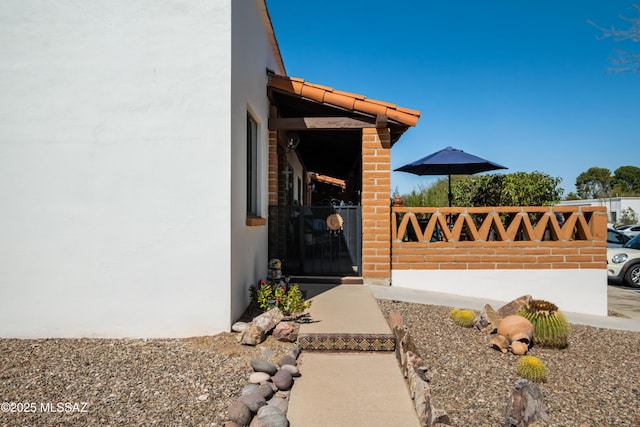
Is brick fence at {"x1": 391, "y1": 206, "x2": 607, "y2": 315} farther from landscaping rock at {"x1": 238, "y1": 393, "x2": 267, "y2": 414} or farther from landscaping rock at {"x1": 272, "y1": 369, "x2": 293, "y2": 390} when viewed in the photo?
landscaping rock at {"x1": 238, "y1": 393, "x2": 267, "y2": 414}

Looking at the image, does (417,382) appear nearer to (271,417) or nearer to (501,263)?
(271,417)

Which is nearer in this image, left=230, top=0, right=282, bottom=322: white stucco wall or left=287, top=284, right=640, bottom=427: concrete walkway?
left=287, top=284, right=640, bottom=427: concrete walkway

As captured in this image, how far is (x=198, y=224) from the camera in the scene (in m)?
4.12

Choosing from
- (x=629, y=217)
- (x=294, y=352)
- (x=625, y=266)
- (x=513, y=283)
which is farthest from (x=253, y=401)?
(x=629, y=217)

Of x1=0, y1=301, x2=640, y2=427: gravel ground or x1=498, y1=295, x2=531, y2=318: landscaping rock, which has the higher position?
x1=498, y1=295, x2=531, y2=318: landscaping rock

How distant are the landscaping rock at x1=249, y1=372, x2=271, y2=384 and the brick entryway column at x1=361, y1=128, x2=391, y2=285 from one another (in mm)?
3718

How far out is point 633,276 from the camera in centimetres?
1159

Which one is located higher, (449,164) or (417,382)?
(449,164)

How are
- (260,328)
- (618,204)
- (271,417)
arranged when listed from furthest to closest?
(618,204)
(260,328)
(271,417)

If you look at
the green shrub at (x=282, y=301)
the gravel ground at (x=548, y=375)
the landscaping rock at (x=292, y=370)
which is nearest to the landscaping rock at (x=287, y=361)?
the landscaping rock at (x=292, y=370)

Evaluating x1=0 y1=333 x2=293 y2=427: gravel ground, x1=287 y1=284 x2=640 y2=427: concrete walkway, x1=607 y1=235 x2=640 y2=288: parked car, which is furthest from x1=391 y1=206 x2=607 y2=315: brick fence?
x1=607 y1=235 x2=640 y2=288: parked car

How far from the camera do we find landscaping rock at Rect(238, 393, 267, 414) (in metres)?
2.72

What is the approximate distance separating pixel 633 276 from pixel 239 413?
1329cm

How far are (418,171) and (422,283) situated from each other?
3.72 metres
